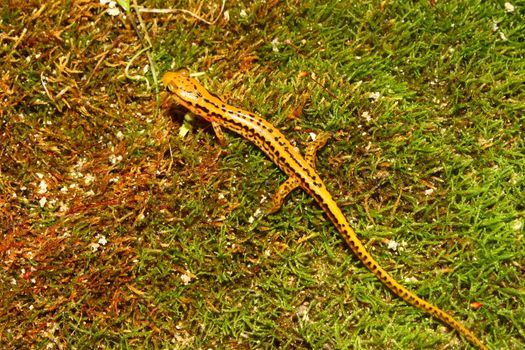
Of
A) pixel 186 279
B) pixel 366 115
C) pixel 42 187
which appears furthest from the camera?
pixel 366 115

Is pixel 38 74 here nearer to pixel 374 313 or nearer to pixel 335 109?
pixel 335 109

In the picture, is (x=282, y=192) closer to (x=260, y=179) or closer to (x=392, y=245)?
(x=260, y=179)

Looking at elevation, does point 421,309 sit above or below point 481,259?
below

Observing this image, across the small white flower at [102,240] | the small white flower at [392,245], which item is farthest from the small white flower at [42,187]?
the small white flower at [392,245]

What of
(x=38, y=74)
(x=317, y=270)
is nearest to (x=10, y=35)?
(x=38, y=74)

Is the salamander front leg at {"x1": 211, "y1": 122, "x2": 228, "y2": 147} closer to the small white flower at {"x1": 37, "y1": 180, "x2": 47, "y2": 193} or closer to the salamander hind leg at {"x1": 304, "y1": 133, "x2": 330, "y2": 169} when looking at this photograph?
the salamander hind leg at {"x1": 304, "y1": 133, "x2": 330, "y2": 169}

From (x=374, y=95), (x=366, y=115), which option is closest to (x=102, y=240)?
(x=366, y=115)

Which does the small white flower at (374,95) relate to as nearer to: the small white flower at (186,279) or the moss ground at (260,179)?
the moss ground at (260,179)

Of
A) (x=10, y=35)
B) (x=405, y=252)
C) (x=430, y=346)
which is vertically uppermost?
(x=10, y=35)
